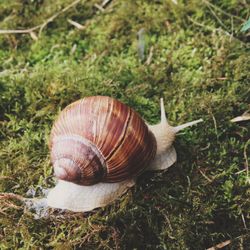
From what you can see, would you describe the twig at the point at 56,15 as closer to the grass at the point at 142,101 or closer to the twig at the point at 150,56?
the grass at the point at 142,101

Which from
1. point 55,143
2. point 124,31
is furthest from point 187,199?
point 124,31

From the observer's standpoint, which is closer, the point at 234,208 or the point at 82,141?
the point at 82,141

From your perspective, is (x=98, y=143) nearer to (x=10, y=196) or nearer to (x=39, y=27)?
(x=10, y=196)

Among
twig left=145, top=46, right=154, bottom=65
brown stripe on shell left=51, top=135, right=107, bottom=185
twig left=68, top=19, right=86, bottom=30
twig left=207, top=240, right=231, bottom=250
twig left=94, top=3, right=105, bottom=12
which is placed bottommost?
twig left=207, top=240, right=231, bottom=250

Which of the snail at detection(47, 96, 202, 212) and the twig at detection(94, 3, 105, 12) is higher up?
the twig at detection(94, 3, 105, 12)

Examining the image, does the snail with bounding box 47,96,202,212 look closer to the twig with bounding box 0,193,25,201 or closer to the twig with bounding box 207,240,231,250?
the twig with bounding box 0,193,25,201

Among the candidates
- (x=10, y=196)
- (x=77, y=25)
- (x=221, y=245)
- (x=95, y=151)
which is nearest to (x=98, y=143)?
(x=95, y=151)

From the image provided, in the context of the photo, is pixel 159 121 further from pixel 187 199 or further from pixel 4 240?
pixel 4 240

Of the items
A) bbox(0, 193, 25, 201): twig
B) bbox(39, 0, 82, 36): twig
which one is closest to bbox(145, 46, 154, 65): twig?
bbox(39, 0, 82, 36): twig
